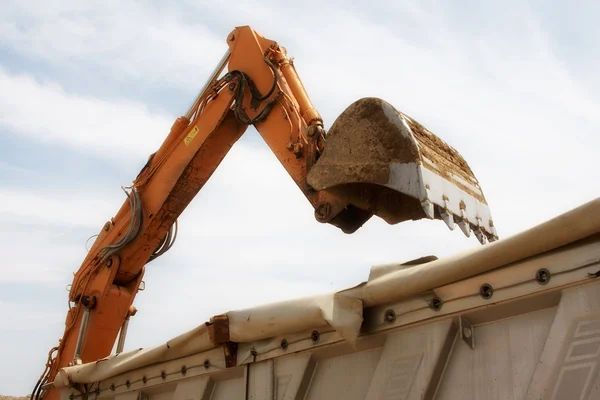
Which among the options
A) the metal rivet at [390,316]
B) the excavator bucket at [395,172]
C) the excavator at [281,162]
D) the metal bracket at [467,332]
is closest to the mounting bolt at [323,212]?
the excavator at [281,162]

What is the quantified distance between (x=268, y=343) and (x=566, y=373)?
5.34 ft

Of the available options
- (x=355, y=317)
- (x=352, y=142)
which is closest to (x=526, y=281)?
(x=355, y=317)

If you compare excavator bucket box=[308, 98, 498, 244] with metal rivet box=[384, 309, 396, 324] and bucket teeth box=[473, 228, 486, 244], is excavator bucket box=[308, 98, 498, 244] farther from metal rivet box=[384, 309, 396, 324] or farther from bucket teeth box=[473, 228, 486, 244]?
metal rivet box=[384, 309, 396, 324]

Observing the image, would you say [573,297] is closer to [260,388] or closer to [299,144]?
[260,388]

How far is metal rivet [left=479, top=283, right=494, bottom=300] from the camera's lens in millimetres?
2650

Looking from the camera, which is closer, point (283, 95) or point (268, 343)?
point (268, 343)

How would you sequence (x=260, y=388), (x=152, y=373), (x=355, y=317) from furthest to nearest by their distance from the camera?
(x=152, y=373) → (x=260, y=388) → (x=355, y=317)

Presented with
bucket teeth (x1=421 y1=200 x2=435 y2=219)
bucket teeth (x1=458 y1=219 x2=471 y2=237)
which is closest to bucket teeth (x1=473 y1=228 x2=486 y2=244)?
bucket teeth (x1=458 y1=219 x2=471 y2=237)

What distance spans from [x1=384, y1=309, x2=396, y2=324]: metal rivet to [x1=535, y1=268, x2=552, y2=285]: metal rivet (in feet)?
2.26

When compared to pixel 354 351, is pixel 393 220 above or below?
above

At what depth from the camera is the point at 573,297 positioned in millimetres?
2418

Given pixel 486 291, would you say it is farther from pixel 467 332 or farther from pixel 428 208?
pixel 428 208

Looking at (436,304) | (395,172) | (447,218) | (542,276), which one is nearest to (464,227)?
(447,218)

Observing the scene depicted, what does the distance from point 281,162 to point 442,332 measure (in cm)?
311
